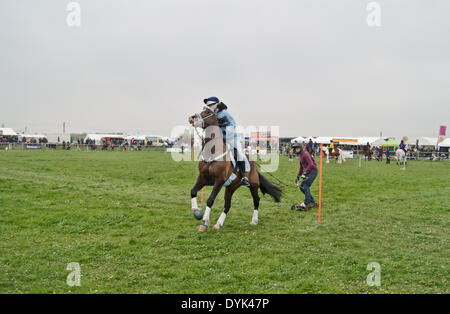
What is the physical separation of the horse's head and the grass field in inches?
106

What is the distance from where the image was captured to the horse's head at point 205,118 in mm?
7746

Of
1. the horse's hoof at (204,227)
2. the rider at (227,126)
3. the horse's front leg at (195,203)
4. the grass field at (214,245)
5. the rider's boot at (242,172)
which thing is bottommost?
the grass field at (214,245)

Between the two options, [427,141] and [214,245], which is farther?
[427,141]

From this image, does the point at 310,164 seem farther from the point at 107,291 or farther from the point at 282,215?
the point at 107,291

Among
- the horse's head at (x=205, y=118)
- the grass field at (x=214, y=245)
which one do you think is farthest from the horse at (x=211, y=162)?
the grass field at (x=214, y=245)

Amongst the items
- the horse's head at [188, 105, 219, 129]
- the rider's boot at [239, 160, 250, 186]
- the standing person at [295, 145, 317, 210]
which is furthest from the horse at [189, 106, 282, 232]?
the standing person at [295, 145, 317, 210]

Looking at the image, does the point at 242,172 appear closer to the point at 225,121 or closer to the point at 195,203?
the point at 225,121

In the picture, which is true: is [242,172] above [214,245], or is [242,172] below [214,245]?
above

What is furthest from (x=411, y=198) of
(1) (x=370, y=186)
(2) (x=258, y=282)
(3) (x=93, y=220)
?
(3) (x=93, y=220)

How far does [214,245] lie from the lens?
691 centimetres

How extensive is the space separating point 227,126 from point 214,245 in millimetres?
3115

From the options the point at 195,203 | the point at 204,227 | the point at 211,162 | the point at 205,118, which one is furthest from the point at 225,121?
the point at 204,227

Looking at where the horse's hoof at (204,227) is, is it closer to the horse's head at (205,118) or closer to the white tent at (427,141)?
the horse's head at (205,118)

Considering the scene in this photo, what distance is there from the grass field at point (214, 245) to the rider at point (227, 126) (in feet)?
5.82
